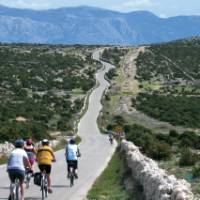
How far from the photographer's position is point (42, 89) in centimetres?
11344

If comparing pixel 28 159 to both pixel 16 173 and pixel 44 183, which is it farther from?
pixel 44 183

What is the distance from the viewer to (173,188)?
13.7 metres

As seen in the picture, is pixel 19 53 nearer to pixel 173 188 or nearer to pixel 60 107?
pixel 60 107

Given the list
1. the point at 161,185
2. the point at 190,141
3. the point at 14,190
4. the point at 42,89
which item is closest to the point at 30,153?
the point at 14,190

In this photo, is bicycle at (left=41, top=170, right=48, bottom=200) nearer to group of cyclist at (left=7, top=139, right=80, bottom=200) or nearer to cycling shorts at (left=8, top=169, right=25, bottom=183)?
group of cyclist at (left=7, top=139, right=80, bottom=200)

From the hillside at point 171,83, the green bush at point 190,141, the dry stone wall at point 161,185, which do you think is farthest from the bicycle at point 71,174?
the hillside at point 171,83

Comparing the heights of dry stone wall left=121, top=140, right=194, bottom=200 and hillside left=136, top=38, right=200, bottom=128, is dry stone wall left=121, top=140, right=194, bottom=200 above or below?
above

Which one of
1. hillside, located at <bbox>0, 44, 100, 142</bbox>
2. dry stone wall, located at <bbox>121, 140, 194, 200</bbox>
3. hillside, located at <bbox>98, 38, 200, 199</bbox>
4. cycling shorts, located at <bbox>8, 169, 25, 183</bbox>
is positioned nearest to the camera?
dry stone wall, located at <bbox>121, 140, 194, 200</bbox>

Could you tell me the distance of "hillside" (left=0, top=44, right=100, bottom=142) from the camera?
66.1m

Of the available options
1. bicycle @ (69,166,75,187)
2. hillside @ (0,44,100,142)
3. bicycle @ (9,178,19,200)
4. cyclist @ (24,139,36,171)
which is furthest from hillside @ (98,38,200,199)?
hillside @ (0,44,100,142)

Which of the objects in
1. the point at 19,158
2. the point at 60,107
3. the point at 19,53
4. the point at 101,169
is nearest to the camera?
the point at 19,158

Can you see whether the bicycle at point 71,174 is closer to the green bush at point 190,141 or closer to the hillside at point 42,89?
the hillside at point 42,89

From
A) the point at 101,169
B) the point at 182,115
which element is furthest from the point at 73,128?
the point at 101,169

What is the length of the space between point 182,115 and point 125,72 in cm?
5952
